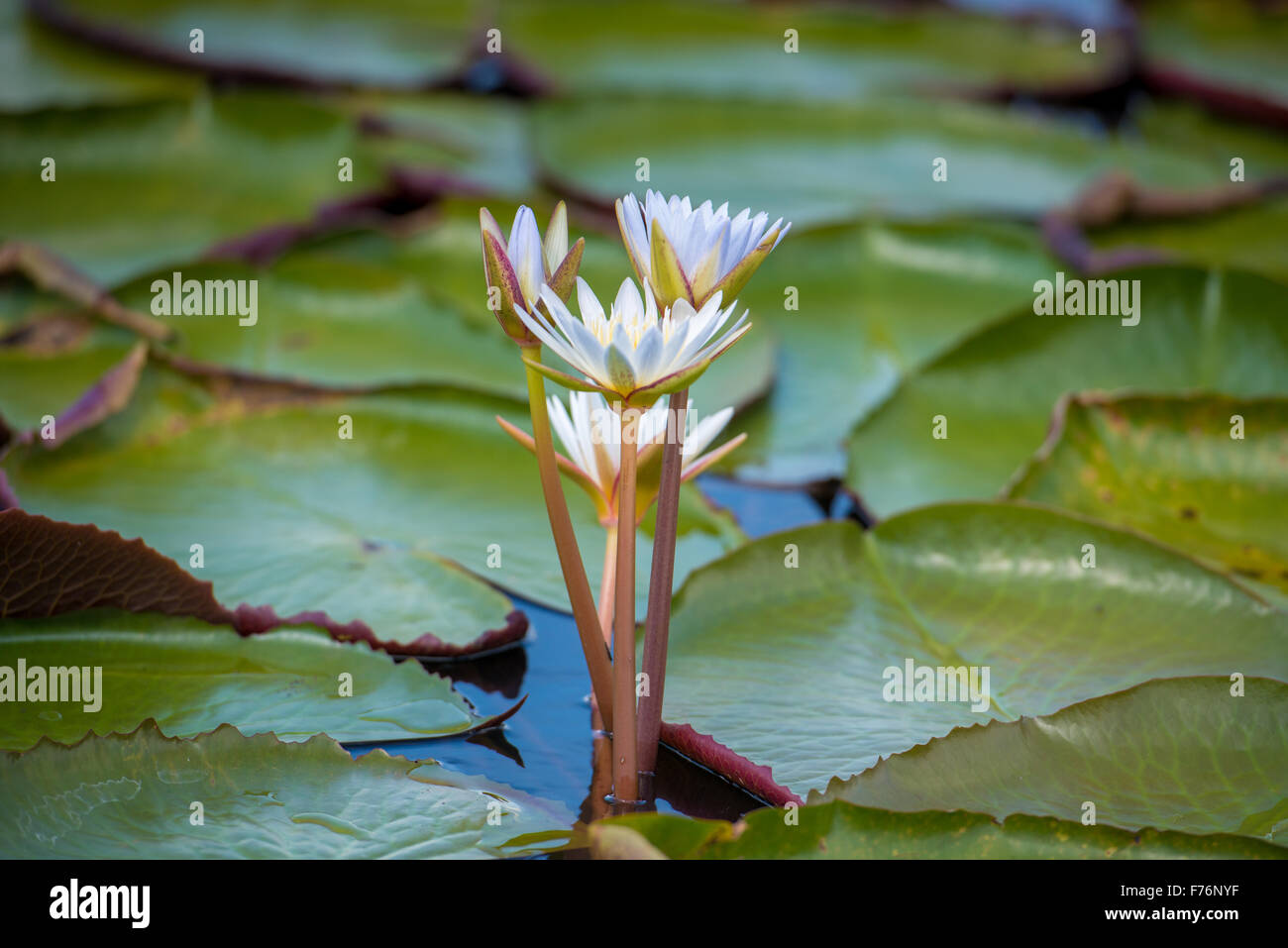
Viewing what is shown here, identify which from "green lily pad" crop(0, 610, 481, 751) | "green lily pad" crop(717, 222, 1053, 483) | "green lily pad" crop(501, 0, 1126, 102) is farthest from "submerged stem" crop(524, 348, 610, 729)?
"green lily pad" crop(501, 0, 1126, 102)

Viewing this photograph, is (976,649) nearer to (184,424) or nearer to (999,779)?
(999,779)

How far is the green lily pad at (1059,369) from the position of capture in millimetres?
2152

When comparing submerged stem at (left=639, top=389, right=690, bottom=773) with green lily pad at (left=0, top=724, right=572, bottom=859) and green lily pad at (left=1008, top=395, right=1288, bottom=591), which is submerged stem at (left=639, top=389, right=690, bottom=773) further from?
green lily pad at (left=1008, top=395, right=1288, bottom=591)

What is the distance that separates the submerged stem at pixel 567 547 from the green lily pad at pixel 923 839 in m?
0.19

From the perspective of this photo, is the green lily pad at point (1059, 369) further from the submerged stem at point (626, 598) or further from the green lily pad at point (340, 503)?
the submerged stem at point (626, 598)

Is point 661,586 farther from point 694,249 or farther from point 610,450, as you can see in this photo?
point 694,249

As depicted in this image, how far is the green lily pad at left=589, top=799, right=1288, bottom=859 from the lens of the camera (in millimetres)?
1149

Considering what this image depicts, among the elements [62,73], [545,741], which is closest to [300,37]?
[62,73]

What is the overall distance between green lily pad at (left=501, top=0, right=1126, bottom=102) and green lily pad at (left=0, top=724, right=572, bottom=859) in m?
2.80

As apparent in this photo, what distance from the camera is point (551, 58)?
12.4ft

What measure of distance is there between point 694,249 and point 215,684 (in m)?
0.88
